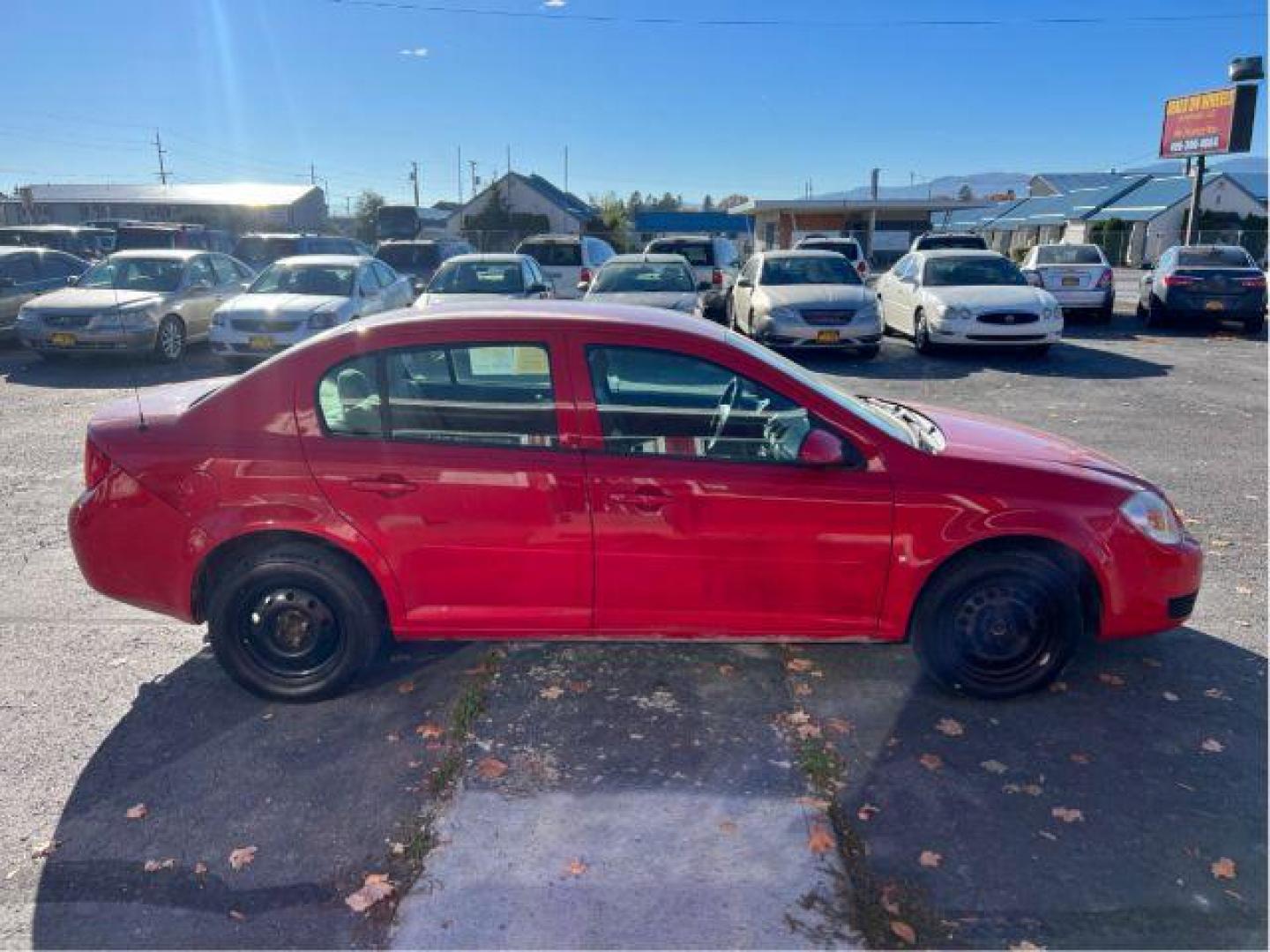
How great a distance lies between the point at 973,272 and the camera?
45.9ft

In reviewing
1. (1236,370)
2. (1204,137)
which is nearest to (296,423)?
(1236,370)

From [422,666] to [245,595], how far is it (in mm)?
870

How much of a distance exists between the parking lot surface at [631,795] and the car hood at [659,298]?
8.53 meters

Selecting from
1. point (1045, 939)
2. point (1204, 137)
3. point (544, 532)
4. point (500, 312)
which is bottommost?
point (1045, 939)

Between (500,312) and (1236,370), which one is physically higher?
(500,312)

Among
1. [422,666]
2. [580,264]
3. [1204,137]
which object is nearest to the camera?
[422,666]

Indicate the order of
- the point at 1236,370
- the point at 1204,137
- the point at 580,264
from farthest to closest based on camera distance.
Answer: the point at 1204,137 → the point at 580,264 → the point at 1236,370

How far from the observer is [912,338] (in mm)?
14523

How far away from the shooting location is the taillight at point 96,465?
3719 millimetres

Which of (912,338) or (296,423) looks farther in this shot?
(912,338)

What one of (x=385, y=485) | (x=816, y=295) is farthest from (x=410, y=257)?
(x=385, y=485)

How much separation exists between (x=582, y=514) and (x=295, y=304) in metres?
9.61

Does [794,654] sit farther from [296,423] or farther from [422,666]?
[296,423]

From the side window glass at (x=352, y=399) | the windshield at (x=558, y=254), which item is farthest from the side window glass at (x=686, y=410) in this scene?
the windshield at (x=558, y=254)
